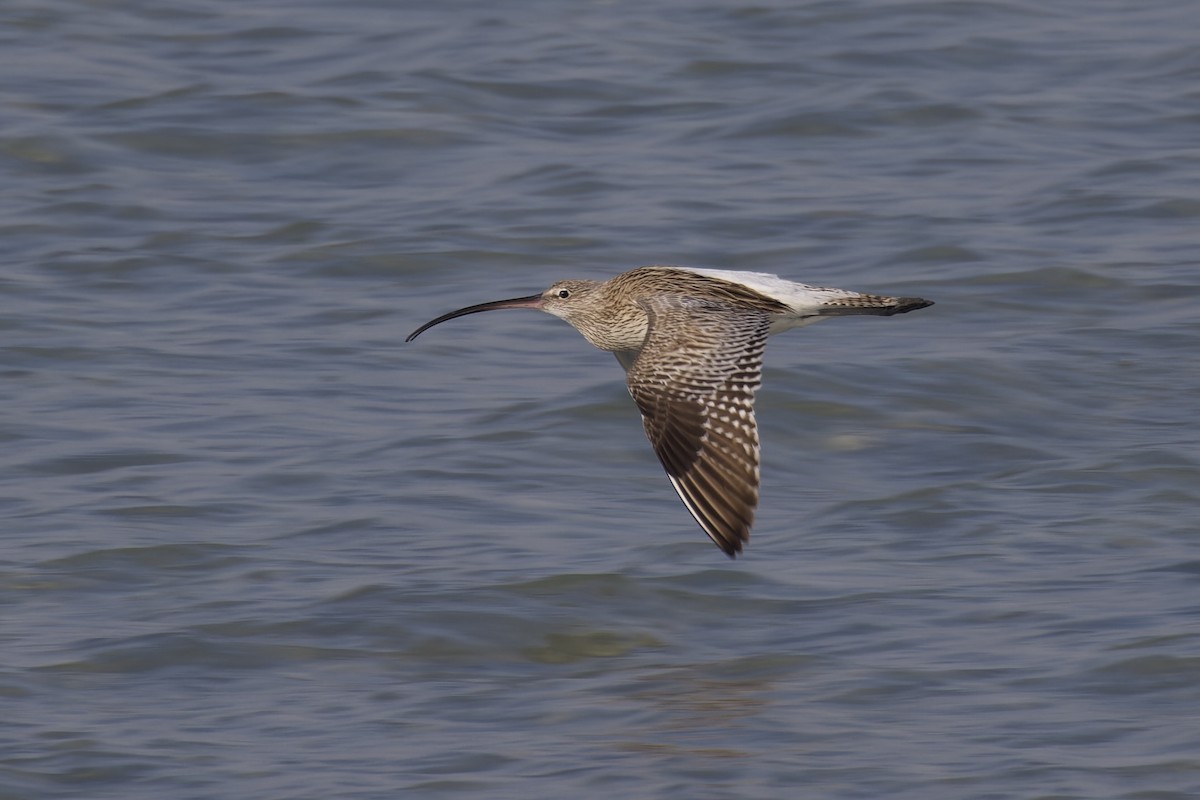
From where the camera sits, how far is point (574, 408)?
10.7 meters

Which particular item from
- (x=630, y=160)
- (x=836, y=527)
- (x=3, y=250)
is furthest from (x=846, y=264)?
(x=3, y=250)

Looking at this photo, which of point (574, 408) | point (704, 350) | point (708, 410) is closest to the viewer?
point (708, 410)

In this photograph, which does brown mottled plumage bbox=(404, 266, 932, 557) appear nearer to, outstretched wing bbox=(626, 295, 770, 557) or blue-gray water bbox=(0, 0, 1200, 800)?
outstretched wing bbox=(626, 295, 770, 557)

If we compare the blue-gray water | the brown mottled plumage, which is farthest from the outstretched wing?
the blue-gray water

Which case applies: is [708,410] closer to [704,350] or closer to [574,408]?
[704,350]

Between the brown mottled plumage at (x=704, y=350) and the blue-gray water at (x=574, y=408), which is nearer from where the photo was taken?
the blue-gray water at (x=574, y=408)

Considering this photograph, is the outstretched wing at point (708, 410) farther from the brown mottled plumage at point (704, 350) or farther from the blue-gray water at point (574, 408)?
the blue-gray water at point (574, 408)

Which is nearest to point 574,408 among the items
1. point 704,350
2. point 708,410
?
point 704,350

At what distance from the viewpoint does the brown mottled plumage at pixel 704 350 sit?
7.73 metres

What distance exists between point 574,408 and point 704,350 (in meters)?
2.56

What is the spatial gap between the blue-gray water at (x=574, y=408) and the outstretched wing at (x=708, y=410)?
66cm

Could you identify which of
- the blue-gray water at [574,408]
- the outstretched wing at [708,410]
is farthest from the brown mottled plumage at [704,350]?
the blue-gray water at [574,408]

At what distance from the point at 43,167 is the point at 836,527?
722cm

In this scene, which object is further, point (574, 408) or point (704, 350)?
point (574, 408)
